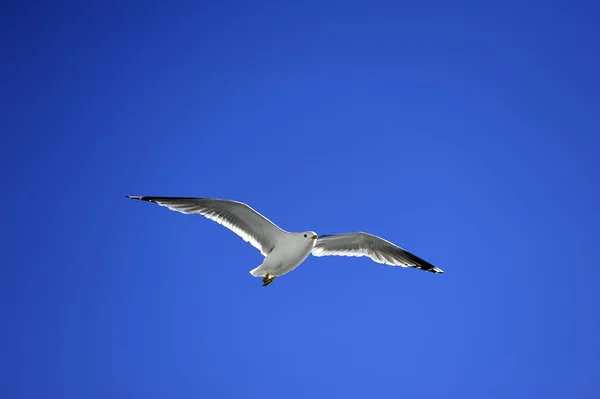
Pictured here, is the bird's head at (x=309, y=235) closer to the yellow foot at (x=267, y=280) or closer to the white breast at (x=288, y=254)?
the white breast at (x=288, y=254)

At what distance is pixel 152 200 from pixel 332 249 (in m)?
2.79

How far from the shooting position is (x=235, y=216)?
9.14m

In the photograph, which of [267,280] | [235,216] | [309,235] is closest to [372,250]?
[309,235]

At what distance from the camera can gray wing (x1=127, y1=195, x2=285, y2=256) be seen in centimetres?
892

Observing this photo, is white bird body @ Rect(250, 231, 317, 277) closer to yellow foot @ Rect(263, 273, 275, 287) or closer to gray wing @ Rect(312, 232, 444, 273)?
yellow foot @ Rect(263, 273, 275, 287)

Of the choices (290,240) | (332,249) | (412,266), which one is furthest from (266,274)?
(412,266)

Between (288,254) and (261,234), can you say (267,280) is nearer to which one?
(288,254)

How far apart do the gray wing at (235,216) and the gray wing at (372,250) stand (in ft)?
3.14

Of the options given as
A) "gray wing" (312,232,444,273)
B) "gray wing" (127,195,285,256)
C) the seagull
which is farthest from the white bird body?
"gray wing" (312,232,444,273)

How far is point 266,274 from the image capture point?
896 centimetres

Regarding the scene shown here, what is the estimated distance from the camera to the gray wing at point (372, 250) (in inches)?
389

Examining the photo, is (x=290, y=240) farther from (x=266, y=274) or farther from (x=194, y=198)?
(x=194, y=198)

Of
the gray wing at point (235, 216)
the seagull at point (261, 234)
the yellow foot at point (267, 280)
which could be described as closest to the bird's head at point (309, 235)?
the seagull at point (261, 234)

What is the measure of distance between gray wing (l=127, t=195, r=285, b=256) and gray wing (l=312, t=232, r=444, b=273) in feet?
3.14
